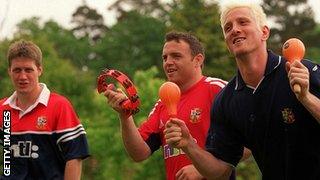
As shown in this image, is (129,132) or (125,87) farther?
(129,132)

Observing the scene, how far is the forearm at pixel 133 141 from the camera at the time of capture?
6656 mm

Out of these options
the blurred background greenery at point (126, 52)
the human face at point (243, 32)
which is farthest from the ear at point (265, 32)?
the blurred background greenery at point (126, 52)

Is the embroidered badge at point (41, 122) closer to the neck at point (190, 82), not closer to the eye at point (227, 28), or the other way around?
the neck at point (190, 82)

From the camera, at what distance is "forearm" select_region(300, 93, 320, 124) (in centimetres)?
507

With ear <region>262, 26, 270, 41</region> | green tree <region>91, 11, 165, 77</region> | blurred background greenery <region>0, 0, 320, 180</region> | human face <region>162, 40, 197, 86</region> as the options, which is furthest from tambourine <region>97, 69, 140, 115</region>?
green tree <region>91, 11, 165, 77</region>

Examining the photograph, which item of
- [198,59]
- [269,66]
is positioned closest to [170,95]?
[269,66]

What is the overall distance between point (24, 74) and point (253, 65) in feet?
7.83

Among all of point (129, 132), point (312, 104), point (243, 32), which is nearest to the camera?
point (312, 104)

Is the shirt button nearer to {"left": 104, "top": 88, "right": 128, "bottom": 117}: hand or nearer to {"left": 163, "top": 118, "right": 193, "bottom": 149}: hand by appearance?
{"left": 163, "top": 118, "right": 193, "bottom": 149}: hand

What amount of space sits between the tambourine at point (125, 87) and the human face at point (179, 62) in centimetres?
118

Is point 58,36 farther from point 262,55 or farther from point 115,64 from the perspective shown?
point 262,55

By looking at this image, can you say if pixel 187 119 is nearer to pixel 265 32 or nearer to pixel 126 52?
pixel 265 32

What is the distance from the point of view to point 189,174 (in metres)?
6.47

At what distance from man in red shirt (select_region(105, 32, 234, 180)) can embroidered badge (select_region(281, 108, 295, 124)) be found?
5.09ft
